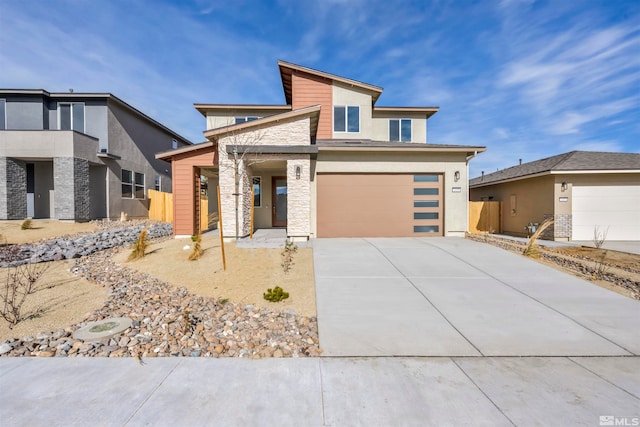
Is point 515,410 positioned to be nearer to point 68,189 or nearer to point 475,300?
point 475,300

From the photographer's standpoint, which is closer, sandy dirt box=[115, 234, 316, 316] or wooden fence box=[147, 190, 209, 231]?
sandy dirt box=[115, 234, 316, 316]

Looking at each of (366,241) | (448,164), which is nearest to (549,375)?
(366,241)

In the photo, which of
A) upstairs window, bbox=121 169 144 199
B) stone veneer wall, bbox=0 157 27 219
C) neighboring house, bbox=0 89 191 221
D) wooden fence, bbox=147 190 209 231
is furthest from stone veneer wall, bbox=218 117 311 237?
stone veneer wall, bbox=0 157 27 219

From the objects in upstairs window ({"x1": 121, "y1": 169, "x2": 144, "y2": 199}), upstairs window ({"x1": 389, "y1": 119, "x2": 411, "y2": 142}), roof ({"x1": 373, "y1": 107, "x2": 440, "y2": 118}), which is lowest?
upstairs window ({"x1": 121, "y1": 169, "x2": 144, "y2": 199})

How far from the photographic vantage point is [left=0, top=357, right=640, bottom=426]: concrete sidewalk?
7.61 ft

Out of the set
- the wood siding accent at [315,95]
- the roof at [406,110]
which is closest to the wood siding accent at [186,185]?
the wood siding accent at [315,95]

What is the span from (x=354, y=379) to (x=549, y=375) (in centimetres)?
222

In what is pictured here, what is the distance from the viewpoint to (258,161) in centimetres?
930

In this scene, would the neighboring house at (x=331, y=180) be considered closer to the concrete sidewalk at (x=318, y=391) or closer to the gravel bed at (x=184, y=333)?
the gravel bed at (x=184, y=333)

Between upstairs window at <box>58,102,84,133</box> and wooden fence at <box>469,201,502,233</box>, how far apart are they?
24413 mm

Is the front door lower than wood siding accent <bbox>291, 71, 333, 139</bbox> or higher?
lower

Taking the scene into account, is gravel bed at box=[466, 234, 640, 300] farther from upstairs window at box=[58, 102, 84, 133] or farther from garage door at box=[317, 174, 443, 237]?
upstairs window at box=[58, 102, 84, 133]

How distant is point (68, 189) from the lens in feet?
45.5

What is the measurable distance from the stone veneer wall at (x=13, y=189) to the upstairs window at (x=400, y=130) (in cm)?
2096
